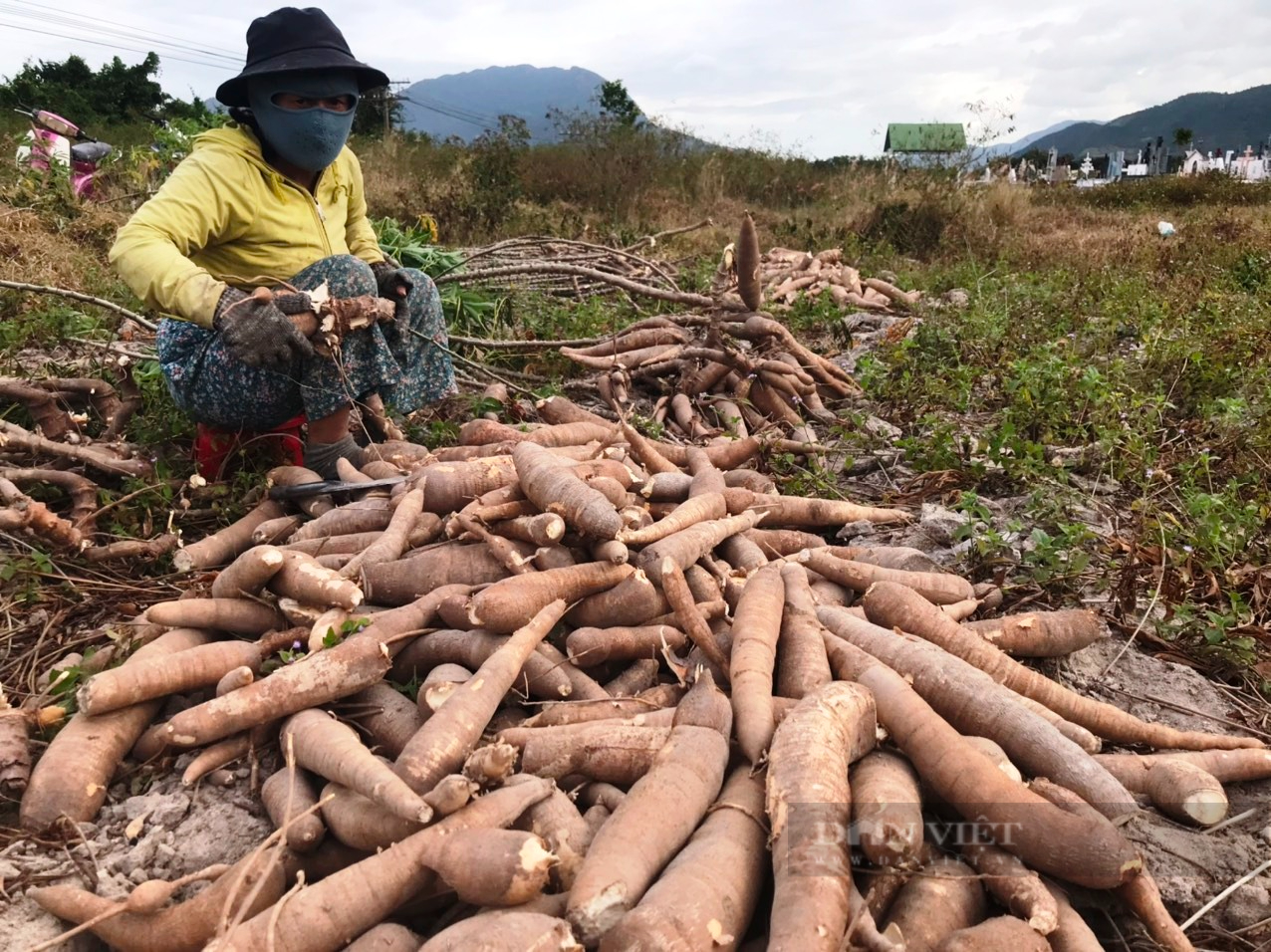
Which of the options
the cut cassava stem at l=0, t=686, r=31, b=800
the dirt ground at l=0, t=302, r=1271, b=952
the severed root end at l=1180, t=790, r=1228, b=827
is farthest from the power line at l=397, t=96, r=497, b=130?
the severed root end at l=1180, t=790, r=1228, b=827

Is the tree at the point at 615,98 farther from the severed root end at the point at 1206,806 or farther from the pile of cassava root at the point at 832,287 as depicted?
the severed root end at the point at 1206,806

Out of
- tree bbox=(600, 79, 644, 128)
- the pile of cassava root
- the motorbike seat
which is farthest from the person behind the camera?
tree bbox=(600, 79, 644, 128)

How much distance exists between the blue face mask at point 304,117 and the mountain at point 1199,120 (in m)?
106

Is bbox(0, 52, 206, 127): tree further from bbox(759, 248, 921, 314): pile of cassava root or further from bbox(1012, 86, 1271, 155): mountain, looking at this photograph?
bbox(1012, 86, 1271, 155): mountain

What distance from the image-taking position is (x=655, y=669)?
2.16 meters

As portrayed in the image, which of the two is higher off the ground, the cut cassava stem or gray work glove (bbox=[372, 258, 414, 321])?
gray work glove (bbox=[372, 258, 414, 321])

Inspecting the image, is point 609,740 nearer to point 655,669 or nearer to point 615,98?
point 655,669

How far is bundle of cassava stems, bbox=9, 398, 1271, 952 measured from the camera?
1397mm

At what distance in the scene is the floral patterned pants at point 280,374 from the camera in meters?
3.18

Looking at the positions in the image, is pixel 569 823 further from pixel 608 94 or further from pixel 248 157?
pixel 608 94

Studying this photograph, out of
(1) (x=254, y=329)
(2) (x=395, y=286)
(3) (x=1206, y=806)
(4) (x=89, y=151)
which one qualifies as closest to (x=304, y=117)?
(2) (x=395, y=286)

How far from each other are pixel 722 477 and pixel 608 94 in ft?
82.6

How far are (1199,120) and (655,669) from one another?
5146 inches

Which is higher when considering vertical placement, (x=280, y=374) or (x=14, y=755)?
(x=280, y=374)
